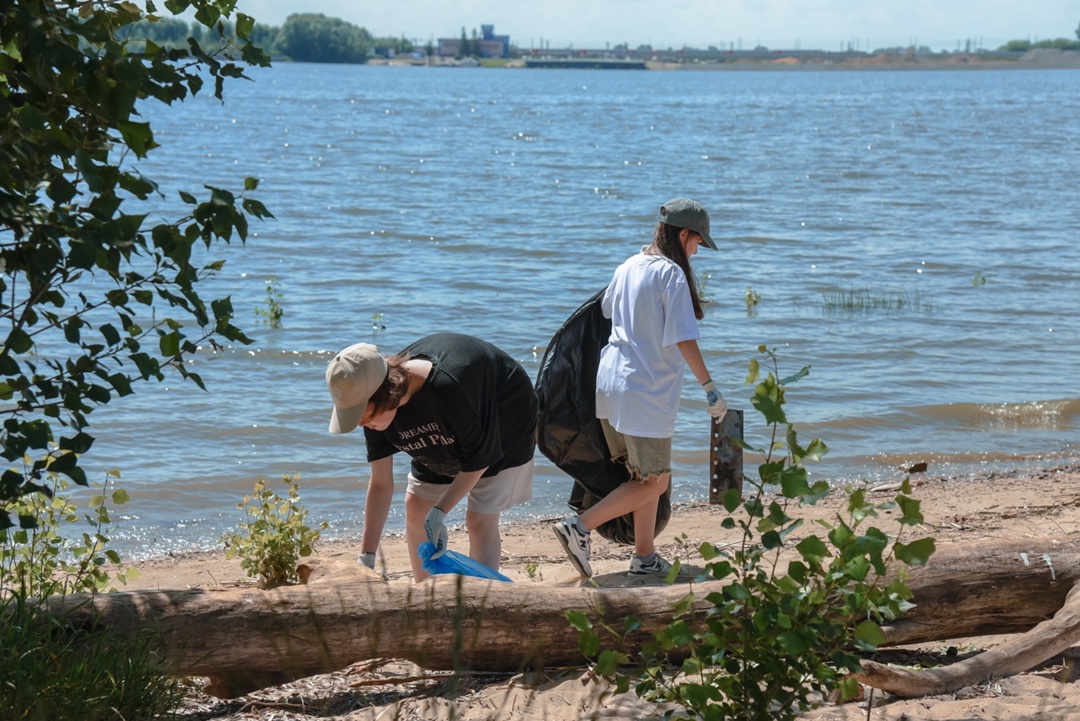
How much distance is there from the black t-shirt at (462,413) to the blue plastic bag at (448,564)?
35 cm

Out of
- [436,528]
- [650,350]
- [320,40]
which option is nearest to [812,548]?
[436,528]

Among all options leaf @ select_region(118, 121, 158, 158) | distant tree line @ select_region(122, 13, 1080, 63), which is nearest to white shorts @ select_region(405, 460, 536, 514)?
leaf @ select_region(118, 121, 158, 158)

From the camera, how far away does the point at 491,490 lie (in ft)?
16.4

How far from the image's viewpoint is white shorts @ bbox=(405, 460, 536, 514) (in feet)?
16.4

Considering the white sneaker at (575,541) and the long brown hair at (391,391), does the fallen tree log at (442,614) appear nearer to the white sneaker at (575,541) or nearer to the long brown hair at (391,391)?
the long brown hair at (391,391)

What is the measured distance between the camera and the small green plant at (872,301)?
547 inches

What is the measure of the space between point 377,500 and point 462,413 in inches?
29.2

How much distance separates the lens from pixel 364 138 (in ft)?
129

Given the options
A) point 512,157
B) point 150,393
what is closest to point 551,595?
point 150,393

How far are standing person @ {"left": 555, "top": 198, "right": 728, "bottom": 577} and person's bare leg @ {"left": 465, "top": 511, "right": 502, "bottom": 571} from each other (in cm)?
59

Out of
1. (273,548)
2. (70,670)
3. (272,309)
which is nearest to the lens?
(70,670)

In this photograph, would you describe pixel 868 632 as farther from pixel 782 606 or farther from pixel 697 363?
pixel 697 363

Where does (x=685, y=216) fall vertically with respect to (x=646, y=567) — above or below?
above

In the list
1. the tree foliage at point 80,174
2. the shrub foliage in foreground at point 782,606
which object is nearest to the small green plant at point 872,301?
the shrub foliage in foreground at point 782,606
